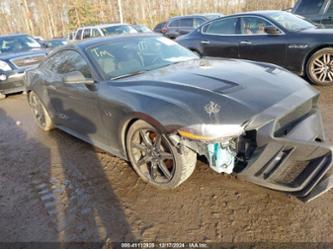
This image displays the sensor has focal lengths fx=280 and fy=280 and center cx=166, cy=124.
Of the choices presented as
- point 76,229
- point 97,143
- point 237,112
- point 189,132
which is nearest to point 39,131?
point 97,143

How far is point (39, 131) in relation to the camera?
201 inches

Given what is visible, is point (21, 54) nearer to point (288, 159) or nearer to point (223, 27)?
point (223, 27)

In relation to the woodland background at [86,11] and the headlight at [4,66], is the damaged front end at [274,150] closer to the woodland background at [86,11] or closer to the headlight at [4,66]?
the headlight at [4,66]

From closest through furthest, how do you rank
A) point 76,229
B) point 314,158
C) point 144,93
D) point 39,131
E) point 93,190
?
point 314,158 < point 76,229 < point 144,93 < point 93,190 < point 39,131

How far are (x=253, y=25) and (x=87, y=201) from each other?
5328 mm

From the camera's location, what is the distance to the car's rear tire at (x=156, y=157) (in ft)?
8.75

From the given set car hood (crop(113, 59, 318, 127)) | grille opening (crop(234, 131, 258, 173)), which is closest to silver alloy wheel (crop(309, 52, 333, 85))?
car hood (crop(113, 59, 318, 127))

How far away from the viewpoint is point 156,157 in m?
2.88

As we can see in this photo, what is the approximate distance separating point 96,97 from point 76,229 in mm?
1448

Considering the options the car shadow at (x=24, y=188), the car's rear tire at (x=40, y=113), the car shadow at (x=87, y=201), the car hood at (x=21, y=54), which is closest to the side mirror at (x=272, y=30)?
the car shadow at (x=87, y=201)

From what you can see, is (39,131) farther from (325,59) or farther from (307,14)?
(307,14)

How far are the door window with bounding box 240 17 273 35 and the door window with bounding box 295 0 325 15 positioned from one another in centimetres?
250

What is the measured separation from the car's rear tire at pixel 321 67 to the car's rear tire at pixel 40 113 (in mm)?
4969

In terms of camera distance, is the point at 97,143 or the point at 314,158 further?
the point at 97,143
